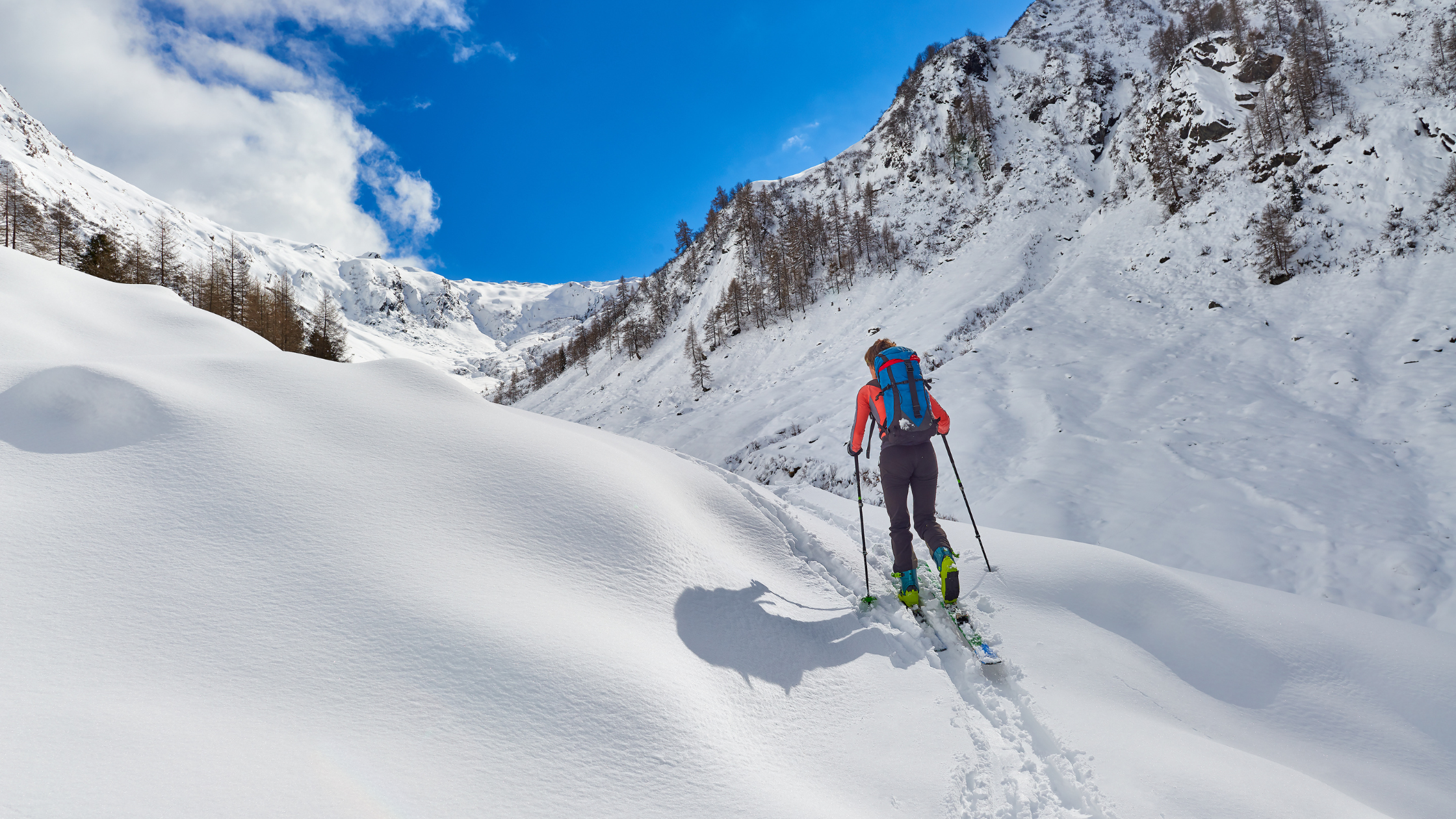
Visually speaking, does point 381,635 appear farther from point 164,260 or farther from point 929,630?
point 164,260

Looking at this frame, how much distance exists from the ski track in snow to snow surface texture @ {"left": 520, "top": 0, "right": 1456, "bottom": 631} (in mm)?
4842

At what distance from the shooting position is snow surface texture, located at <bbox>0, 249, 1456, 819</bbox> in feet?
6.72

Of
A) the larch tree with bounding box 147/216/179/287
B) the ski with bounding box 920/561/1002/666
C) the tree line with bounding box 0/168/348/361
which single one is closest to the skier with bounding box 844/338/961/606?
the ski with bounding box 920/561/1002/666

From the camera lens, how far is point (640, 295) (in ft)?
269

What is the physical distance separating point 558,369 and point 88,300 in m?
73.8

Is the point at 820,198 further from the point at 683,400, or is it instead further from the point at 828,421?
the point at 828,421

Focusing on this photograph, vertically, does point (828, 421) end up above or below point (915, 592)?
above

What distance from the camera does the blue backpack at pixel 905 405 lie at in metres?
5.25

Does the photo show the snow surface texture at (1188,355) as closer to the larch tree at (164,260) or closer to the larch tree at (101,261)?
the larch tree at (101,261)

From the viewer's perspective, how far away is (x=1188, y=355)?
54.3 ft

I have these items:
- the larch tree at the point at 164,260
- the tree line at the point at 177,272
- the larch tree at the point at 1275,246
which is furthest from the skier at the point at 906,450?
the larch tree at the point at 164,260

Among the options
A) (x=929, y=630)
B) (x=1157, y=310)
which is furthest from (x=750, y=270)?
(x=929, y=630)

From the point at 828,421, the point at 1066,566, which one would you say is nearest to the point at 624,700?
the point at 1066,566

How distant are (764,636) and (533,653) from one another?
184cm
